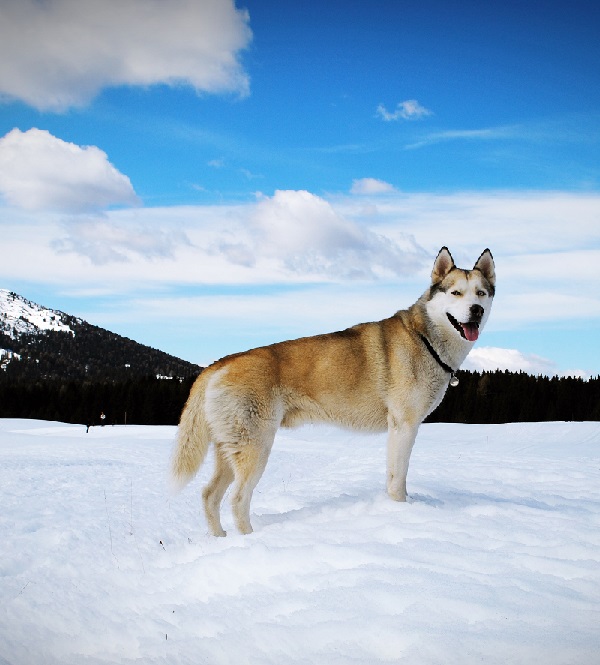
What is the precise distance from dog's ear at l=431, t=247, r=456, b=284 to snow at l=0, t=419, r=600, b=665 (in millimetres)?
2376

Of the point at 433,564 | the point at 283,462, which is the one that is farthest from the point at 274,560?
the point at 283,462

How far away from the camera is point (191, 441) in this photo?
6266 millimetres

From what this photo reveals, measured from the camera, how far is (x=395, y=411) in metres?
6.44

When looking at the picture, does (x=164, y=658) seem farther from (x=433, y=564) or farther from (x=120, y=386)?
(x=120, y=386)

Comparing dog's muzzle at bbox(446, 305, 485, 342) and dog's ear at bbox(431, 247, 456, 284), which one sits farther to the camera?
dog's ear at bbox(431, 247, 456, 284)

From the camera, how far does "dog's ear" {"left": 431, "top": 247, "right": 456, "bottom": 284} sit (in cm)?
670

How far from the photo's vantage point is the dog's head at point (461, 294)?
645cm

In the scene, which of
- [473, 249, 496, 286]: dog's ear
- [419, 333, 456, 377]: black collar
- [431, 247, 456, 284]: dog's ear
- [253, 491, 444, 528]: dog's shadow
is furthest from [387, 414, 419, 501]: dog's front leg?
[473, 249, 496, 286]: dog's ear

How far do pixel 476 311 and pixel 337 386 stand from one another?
1.61m

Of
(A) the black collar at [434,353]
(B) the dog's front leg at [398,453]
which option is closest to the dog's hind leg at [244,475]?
(B) the dog's front leg at [398,453]

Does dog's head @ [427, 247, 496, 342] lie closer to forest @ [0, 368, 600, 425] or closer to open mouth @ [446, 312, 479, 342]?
open mouth @ [446, 312, 479, 342]

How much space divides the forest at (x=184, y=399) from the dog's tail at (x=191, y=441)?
44984 mm

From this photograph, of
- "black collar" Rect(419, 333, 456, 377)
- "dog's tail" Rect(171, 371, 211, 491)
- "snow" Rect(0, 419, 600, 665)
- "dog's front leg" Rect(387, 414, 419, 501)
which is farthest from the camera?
"black collar" Rect(419, 333, 456, 377)

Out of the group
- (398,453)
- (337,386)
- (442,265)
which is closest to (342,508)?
(398,453)
